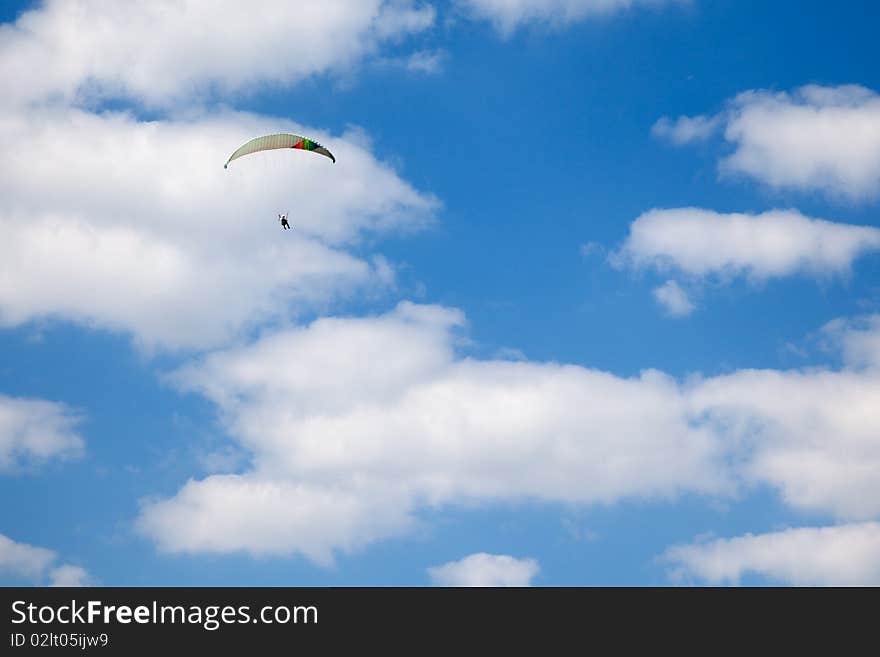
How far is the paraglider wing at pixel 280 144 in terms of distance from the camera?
116 m

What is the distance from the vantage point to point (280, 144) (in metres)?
118

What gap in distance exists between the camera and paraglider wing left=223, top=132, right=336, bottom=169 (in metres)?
116
